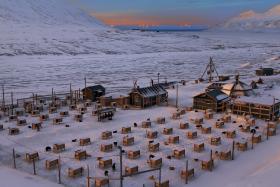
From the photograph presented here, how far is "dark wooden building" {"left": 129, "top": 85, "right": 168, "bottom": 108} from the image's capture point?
36594mm

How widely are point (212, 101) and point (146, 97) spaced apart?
638cm

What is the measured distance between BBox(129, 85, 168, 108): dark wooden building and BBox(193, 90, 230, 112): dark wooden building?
155 inches

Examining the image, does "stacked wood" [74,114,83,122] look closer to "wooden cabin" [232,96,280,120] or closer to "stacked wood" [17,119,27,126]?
"stacked wood" [17,119,27,126]

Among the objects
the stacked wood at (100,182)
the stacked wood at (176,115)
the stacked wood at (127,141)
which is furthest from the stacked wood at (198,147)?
the stacked wood at (176,115)

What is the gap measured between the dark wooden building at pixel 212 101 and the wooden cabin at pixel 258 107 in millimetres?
1667

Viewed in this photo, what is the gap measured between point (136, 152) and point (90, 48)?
8711 centimetres

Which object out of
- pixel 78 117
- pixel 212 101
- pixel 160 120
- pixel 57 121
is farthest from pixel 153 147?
pixel 212 101

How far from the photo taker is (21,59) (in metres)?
79.8

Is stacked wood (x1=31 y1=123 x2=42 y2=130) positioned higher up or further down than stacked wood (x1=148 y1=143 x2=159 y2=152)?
higher up

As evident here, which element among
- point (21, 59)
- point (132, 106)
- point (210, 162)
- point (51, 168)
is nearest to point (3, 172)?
point (51, 168)

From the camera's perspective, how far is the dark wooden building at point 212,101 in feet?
114

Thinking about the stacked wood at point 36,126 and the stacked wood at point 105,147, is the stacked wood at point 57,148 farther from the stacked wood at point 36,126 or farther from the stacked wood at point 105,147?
the stacked wood at point 36,126

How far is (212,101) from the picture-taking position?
34.9m

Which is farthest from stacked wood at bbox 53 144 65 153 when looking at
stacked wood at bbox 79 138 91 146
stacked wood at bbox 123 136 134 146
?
stacked wood at bbox 123 136 134 146
